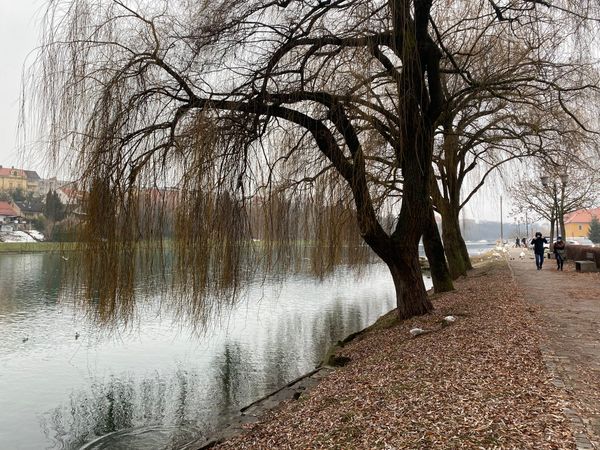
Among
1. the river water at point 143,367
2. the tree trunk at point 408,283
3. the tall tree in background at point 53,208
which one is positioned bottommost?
the river water at point 143,367

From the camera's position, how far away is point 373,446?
353 centimetres

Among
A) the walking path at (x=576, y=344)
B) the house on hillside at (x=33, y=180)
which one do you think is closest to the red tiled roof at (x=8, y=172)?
the house on hillside at (x=33, y=180)

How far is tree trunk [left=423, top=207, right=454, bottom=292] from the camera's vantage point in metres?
10.7

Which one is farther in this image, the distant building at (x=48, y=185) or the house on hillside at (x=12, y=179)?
the house on hillside at (x=12, y=179)

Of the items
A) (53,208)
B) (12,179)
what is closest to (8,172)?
(12,179)

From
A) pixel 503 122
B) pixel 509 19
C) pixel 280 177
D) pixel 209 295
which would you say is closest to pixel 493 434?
pixel 209 295

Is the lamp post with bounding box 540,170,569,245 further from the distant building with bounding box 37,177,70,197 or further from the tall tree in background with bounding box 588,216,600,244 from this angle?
the tall tree in background with bounding box 588,216,600,244

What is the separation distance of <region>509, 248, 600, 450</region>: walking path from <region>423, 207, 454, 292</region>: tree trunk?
1724 mm

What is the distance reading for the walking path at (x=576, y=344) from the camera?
3.42 meters

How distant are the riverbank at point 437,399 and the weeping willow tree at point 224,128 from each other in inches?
61.1

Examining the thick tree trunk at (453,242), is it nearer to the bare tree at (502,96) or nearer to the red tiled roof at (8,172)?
the bare tree at (502,96)

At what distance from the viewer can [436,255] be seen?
10836 millimetres

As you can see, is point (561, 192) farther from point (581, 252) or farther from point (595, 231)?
point (595, 231)

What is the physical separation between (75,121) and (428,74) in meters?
5.12
